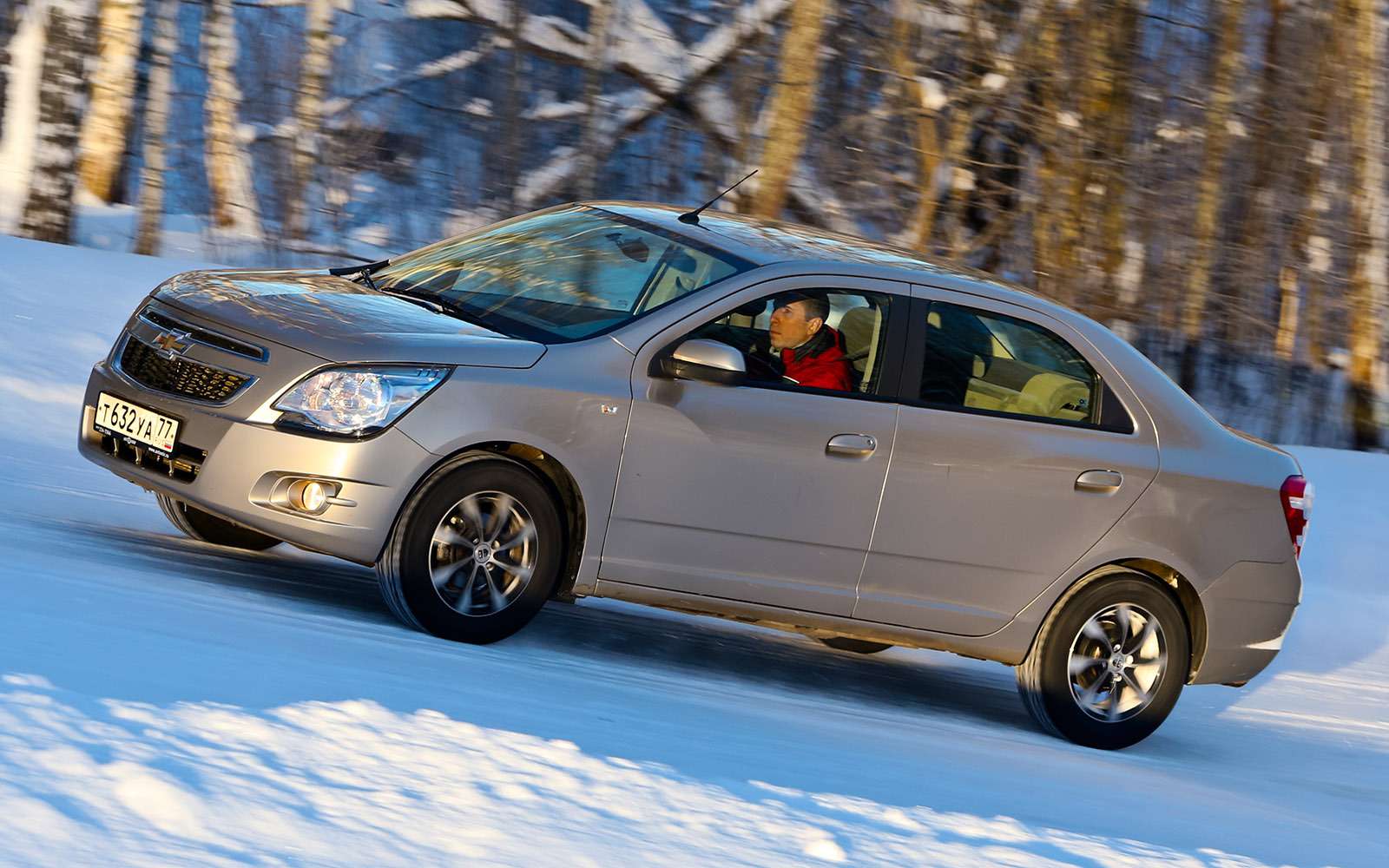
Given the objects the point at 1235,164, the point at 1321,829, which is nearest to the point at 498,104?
the point at 1235,164

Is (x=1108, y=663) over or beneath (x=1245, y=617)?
beneath

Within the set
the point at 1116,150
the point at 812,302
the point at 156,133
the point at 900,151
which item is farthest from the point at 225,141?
the point at 812,302

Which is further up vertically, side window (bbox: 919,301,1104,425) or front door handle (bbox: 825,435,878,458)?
side window (bbox: 919,301,1104,425)

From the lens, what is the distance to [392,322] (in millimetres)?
6117

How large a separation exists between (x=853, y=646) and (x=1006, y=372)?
2.02 meters

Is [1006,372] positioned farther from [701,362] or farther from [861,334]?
[701,362]

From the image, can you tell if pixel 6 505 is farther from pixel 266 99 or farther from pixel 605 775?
pixel 266 99

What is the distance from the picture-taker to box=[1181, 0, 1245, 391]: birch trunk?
1550 cm

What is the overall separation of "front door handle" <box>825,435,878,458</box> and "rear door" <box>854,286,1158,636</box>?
0.12 m

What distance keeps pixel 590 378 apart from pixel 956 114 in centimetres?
961

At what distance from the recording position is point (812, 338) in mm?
6590

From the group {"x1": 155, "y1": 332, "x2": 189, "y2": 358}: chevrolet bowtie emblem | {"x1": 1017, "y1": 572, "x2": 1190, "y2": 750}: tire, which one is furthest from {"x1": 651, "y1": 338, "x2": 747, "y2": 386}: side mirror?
{"x1": 1017, "y1": 572, "x2": 1190, "y2": 750}: tire

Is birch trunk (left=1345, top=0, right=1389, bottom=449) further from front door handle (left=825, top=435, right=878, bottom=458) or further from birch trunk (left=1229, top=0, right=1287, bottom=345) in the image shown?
front door handle (left=825, top=435, right=878, bottom=458)

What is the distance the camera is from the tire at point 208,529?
720cm
